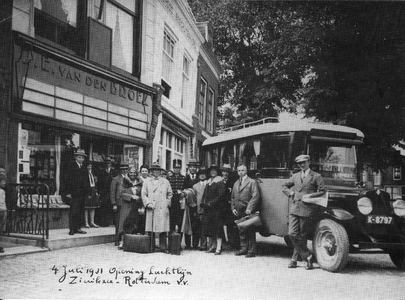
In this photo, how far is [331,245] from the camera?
5.91 metres

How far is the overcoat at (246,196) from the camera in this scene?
7.11 meters

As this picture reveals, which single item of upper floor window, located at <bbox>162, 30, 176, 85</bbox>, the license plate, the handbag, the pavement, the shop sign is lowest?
the pavement

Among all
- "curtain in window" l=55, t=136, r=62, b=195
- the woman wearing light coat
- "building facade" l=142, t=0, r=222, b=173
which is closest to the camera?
the woman wearing light coat

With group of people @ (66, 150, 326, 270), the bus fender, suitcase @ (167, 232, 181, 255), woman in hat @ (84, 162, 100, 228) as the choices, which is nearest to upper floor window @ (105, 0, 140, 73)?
woman in hat @ (84, 162, 100, 228)

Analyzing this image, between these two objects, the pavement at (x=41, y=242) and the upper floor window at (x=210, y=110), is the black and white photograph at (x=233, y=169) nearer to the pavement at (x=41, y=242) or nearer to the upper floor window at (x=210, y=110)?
the pavement at (x=41, y=242)

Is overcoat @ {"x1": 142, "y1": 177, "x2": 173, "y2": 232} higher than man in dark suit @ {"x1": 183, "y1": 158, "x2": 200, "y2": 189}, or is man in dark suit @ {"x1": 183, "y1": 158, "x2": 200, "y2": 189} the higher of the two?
man in dark suit @ {"x1": 183, "y1": 158, "x2": 200, "y2": 189}

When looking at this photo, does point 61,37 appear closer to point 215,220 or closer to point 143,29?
point 143,29

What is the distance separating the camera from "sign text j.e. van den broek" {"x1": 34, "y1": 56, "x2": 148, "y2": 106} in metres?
7.49

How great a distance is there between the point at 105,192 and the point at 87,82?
7.22 feet

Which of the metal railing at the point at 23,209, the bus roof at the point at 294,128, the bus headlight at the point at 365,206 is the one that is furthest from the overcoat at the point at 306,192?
the metal railing at the point at 23,209

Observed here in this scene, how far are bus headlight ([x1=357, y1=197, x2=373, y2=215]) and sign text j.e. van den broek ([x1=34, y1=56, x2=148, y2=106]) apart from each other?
5.34 metres

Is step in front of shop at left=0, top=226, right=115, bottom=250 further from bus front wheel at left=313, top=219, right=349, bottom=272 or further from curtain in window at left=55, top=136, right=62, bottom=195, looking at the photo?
bus front wheel at left=313, top=219, right=349, bottom=272

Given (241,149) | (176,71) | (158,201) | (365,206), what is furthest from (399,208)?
(176,71)

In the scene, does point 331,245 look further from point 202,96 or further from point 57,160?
point 202,96
